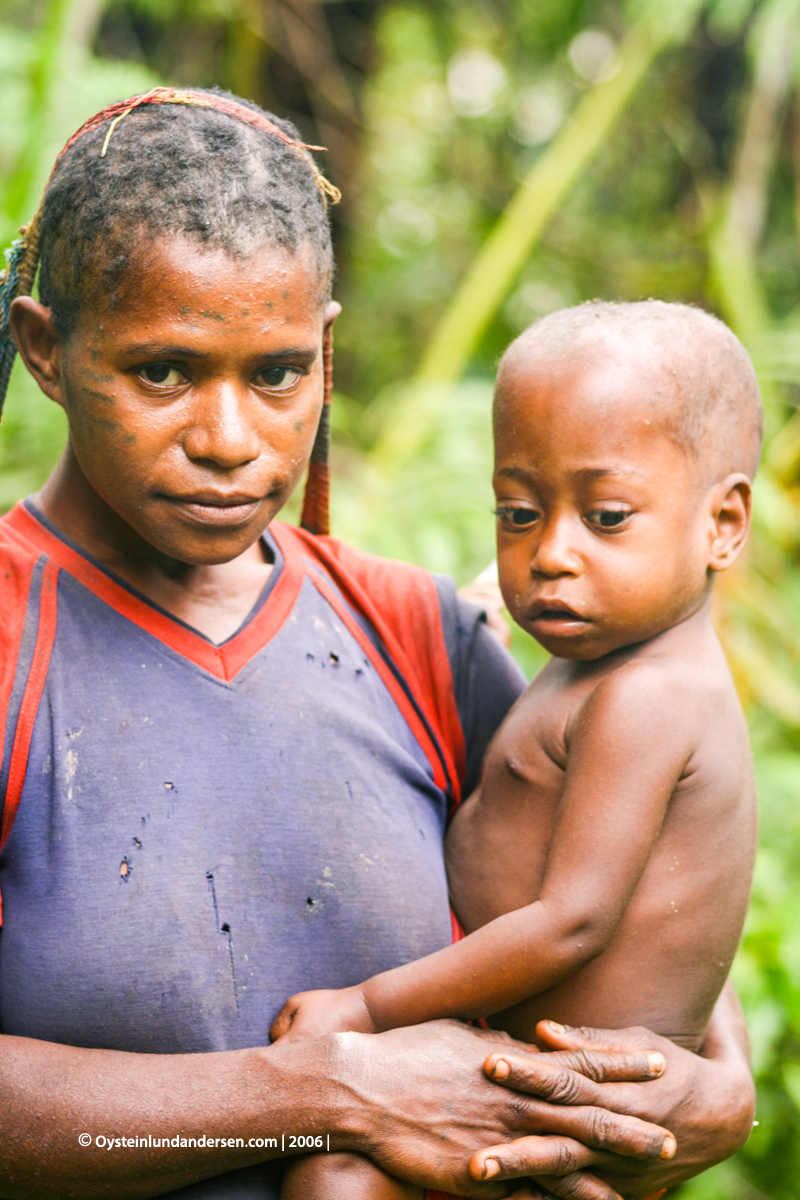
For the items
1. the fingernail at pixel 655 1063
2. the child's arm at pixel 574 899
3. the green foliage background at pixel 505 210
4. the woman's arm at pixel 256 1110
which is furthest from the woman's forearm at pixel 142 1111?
the green foliage background at pixel 505 210

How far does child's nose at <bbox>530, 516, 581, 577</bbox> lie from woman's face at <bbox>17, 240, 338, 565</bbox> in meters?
0.40

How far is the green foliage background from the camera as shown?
11.1ft

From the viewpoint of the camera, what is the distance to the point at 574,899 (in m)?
1.55

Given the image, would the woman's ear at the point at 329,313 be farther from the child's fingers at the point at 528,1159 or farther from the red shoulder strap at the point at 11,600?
the child's fingers at the point at 528,1159

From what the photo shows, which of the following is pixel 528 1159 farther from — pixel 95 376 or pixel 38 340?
pixel 38 340

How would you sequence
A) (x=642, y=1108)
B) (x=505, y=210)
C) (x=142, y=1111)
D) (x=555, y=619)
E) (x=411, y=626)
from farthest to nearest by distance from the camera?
(x=505, y=210) → (x=411, y=626) → (x=555, y=619) → (x=642, y=1108) → (x=142, y=1111)

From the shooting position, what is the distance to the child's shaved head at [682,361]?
64.7 inches

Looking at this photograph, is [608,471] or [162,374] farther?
[608,471]

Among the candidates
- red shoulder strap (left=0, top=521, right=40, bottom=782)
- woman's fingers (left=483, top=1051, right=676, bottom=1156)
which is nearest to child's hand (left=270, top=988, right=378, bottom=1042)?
woman's fingers (left=483, top=1051, right=676, bottom=1156)

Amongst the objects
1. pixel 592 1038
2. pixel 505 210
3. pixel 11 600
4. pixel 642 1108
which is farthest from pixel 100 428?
pixel 505 210

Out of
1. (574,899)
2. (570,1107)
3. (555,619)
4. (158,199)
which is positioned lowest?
(570,1107)

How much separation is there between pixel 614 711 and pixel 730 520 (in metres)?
0.37

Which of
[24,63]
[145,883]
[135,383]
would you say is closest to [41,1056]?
[145,883]

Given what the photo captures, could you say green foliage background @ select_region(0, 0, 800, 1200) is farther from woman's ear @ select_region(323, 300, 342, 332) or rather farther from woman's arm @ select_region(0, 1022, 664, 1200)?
woman's ear @ select_region(323, 300, 342, 332)
